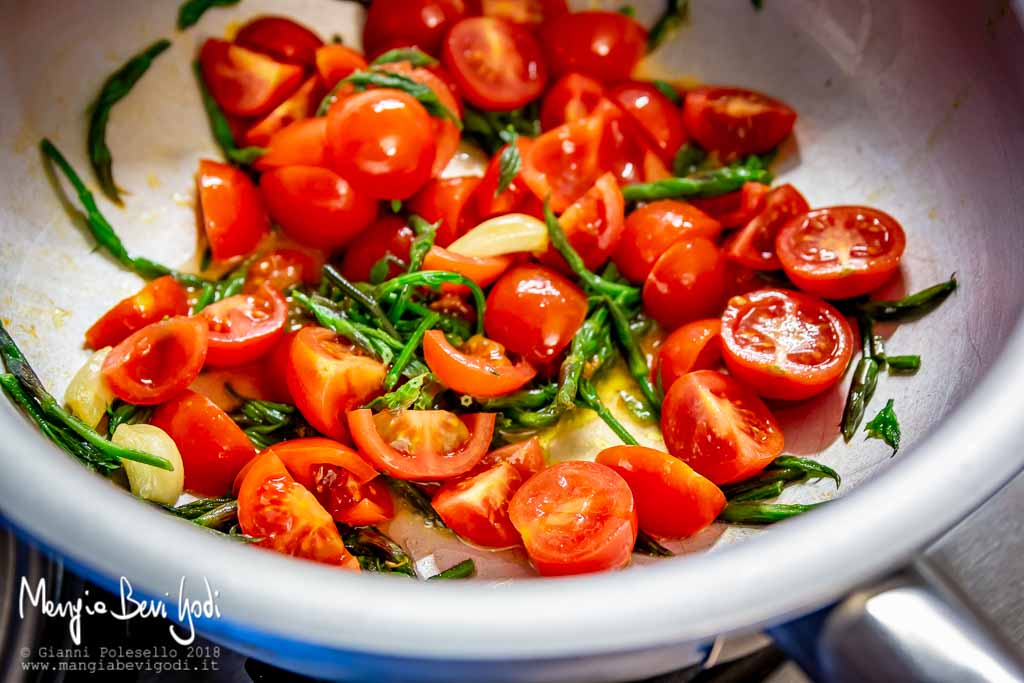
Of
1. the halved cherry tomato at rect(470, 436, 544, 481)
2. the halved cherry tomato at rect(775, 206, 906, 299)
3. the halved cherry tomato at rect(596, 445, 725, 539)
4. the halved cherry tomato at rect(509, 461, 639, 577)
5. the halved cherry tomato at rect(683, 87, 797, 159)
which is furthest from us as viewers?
the halved cherry tomato at rect(683, 87, 797, 159)

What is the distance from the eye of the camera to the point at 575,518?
152cm

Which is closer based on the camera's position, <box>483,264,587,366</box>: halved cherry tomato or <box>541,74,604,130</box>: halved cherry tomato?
<box>483,264,587,366</box>: halved cherry tomato

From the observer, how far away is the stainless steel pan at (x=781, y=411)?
109 centimetres

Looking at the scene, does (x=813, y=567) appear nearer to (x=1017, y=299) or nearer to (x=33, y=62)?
(x=1017, y=299)

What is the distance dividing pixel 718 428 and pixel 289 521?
2.43 ft

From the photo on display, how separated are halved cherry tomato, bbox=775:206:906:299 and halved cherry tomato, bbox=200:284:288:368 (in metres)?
0.99

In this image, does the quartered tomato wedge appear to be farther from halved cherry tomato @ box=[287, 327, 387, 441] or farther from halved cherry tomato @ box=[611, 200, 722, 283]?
halved cherry tomato @ box=[611, 200, 722, 283]

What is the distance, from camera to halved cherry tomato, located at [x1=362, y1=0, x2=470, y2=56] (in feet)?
7.31

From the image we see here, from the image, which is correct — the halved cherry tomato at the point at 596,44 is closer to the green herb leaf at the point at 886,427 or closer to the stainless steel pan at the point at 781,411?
the stainless steel pan at the point at 781,411

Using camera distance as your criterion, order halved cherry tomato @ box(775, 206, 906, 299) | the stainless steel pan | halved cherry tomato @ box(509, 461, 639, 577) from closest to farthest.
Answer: the stainless steel pan → halved cherry tomato @ box(509, 461, 639, 577) → halved cherry tomato @ box(775, 206, 906, 299)

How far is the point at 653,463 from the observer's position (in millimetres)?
1604

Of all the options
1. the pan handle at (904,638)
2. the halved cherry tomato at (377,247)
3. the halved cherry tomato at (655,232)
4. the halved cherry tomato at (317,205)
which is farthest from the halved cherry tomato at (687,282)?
the pan handle at (904,638)

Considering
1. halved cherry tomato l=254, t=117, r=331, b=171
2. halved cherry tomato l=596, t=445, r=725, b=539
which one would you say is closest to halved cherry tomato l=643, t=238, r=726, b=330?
halved cherry tomato l=596, t=445, r=725, b=539

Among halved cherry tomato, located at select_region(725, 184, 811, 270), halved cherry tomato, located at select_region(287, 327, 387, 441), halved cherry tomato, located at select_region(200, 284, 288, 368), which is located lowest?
halved cherry tomato, located at select_region(200, 284, 288, 368)
